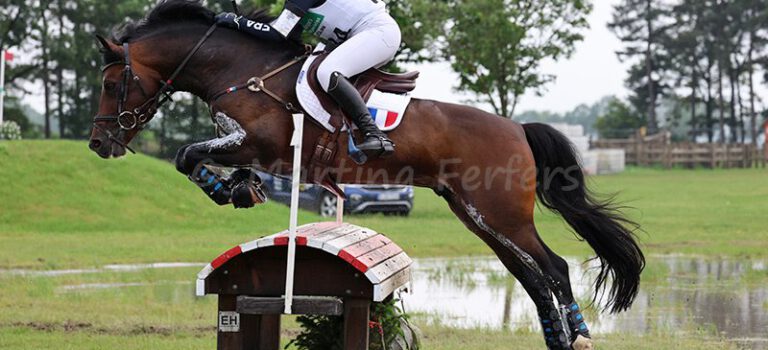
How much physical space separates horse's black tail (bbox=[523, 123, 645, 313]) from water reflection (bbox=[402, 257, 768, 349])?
3.43 feet

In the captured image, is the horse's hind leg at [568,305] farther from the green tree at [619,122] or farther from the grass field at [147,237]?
the green tree at [619,122]

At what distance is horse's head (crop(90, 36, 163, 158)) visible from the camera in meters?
6.96

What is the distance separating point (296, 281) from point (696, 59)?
67414 millimetres

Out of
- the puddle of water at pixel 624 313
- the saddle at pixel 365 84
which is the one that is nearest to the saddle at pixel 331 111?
the saddle at pixel 365 84

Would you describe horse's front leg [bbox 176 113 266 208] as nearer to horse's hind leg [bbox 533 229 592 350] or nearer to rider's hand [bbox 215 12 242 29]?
rider's hand [bbox 215 12 242 29]

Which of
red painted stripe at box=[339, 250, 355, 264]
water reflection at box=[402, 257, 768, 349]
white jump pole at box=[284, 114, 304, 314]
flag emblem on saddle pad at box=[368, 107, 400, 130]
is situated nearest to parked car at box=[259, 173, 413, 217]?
water reflection at box=[402, 257, 768, 349]

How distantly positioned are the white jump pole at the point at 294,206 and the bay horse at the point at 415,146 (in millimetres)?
488

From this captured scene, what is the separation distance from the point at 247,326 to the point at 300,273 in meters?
0.84

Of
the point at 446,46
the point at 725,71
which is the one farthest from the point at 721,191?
the point at 725,71

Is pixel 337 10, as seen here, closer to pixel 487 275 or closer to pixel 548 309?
pixel 548 309

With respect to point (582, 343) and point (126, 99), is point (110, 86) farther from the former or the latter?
point (582, 343)

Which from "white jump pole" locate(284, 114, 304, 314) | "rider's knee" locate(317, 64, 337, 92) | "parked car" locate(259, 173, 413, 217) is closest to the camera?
"white jump pole" locate(284, 114, 304, 314)

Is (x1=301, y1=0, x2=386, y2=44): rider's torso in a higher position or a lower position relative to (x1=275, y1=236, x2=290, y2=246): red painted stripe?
higher

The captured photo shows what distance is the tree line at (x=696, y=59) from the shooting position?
6538cm
